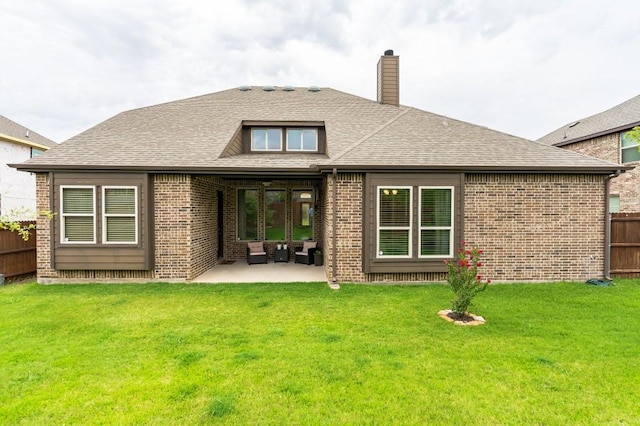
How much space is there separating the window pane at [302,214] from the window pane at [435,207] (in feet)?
15.2

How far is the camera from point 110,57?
1567cm

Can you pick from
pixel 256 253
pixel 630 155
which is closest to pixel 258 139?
pixel 256 253

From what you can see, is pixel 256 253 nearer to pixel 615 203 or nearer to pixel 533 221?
pixel 533 221

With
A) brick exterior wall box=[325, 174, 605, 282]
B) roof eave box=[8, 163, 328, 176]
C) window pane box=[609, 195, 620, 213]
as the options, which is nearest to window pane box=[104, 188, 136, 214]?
roof eave box=[8, 163, 328, 176]

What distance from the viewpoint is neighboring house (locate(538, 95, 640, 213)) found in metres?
13.0

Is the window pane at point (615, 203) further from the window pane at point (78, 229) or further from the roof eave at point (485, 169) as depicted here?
the window pane at point (78, 229)

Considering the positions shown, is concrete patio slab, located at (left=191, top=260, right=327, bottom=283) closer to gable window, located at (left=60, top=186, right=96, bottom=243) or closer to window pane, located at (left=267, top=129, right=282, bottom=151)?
gable window, located at (left=60, top=186, right=96, bottom=243)

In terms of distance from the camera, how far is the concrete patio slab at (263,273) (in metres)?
8.01

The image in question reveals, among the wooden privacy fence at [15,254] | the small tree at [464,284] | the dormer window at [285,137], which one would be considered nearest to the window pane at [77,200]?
the wooden privacy fence at [15,254]

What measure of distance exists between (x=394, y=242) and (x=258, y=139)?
19.5 ft

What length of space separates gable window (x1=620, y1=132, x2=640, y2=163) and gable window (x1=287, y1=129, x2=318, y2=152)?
43.2 ft

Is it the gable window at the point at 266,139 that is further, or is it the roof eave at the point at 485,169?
the gable window at the point at 266,139

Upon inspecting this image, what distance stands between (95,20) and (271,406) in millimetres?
13265

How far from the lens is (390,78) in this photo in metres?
12.3
